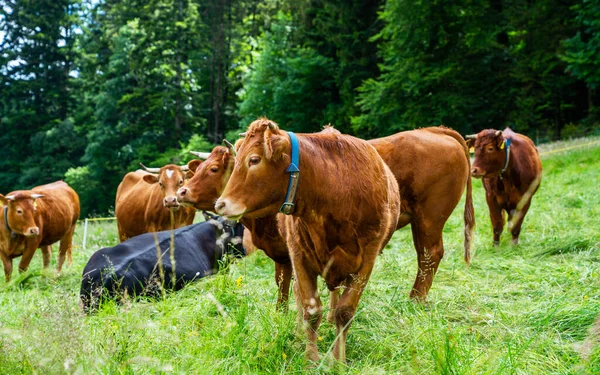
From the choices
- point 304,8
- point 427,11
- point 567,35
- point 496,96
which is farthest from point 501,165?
point 304,8

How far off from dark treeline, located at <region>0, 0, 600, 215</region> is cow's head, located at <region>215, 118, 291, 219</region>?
19.9 metres

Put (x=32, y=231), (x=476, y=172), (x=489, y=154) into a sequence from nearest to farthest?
1. (x=476, y=172)
2. (x=489, y=154)
3. (x=32, y=231)

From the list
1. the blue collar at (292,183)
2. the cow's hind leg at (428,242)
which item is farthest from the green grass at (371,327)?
the blue collar at (292,183)

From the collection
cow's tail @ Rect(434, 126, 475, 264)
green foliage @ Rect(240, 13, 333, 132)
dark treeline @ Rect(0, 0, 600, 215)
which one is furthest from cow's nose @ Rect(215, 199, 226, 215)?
green foliage @ Rect(240, 13, 333, 132)

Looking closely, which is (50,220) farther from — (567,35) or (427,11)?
(567,35)

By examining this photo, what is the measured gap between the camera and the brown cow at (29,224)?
866cm

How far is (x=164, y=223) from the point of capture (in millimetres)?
9250

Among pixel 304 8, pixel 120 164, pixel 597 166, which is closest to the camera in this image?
pixel 597 166

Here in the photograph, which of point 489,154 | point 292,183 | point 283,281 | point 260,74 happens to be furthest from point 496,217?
point 260,74

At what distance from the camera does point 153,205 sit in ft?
30.1

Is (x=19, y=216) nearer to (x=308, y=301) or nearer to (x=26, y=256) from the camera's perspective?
(x=26, y=256)

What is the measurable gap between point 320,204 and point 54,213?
26.6 ft

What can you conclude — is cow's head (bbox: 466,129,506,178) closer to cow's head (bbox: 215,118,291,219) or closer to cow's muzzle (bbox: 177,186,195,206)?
cow's muzzle (bbox: 177,186,195,206)

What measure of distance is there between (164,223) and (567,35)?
23.5 m
